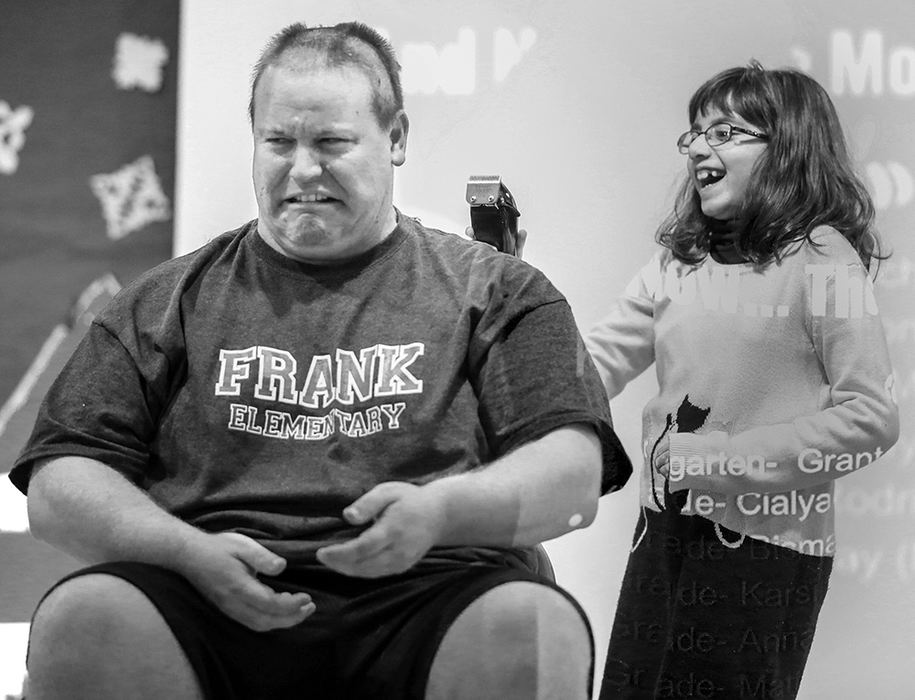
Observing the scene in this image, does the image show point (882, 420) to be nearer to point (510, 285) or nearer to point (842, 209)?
point (842, 209)

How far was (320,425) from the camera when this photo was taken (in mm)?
1211

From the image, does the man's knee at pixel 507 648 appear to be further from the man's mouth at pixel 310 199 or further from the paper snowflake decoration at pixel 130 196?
the paper snowflake decoration at pixel 130 196

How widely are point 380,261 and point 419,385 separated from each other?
171 mm

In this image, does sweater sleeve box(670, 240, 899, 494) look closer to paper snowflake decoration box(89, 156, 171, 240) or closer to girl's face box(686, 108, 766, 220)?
girl's face box(686, 108, 766, 220)

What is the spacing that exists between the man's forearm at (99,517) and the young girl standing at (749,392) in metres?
0.70

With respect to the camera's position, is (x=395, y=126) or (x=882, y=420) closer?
(x=395, y=126)

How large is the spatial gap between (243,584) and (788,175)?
0.93m

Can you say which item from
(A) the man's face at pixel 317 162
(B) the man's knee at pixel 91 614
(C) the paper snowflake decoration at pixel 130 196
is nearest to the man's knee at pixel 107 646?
(B) the man's knee at pixel 91 614

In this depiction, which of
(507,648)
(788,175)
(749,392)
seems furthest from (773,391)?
(507,648)

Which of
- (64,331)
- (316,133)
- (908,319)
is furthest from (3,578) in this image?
(908,319)

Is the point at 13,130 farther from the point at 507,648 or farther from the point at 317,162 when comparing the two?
the point at 507,648

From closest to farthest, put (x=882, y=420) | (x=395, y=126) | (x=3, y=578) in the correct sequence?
(x=395, y=126) → (x=882, y=420) → (x=3, y=578)

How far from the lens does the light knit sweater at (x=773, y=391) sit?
4.99 ft

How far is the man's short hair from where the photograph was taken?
130 centimetres
